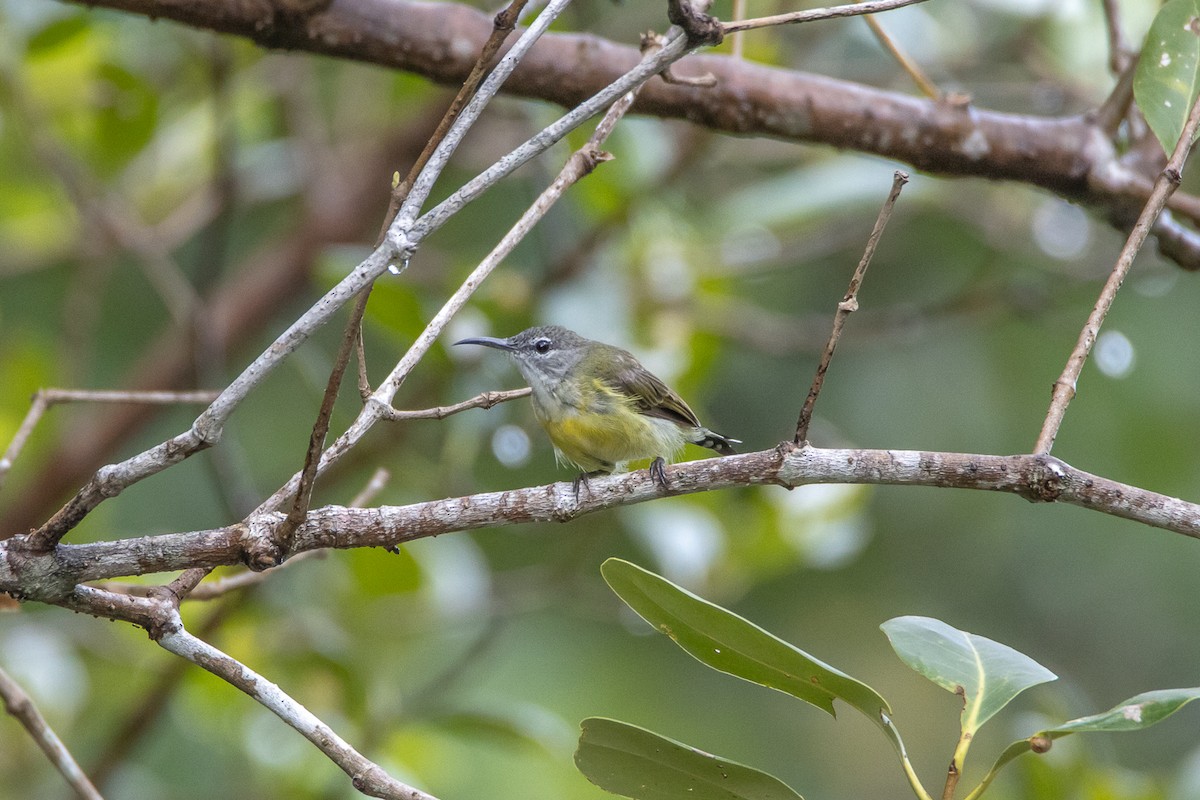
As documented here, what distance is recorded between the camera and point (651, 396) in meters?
3.44

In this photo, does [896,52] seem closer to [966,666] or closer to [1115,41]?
[1115,41]

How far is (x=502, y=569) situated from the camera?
5664mm

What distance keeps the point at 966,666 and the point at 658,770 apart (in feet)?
1.50

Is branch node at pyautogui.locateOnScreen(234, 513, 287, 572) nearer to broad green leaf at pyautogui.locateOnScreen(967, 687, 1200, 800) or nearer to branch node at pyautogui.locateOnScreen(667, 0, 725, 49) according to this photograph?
branch node at pyautogui.locateOnScreen(667, 0, 725, 49)

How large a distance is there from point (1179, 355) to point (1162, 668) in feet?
5.10

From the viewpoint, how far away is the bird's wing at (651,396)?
3.42m

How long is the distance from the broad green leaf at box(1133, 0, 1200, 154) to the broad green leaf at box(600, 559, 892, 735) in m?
0.99

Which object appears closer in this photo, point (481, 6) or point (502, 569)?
point (481, 6)

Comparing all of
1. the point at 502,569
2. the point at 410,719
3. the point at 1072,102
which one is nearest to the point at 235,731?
the point at 410,719

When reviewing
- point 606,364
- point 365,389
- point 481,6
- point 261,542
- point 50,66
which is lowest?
point 261,542

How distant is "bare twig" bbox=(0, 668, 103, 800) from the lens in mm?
1722

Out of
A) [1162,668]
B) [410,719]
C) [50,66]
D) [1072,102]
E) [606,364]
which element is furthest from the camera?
[1162,668]

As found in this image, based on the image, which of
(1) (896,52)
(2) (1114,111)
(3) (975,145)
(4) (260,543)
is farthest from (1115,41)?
(4) (260,543)

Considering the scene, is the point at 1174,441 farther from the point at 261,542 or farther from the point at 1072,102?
the point at 261,542
